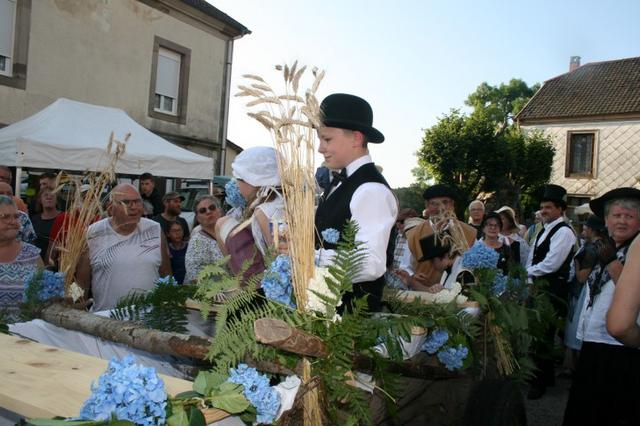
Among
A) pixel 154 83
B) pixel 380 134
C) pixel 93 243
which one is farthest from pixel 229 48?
pixel 380 134

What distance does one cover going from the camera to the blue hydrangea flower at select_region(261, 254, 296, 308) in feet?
6.63

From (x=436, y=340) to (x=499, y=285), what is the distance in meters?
0.80

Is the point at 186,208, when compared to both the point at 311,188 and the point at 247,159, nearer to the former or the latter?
the point at 247,159

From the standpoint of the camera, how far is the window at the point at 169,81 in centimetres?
1523

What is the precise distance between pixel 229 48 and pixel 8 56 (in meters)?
6.97

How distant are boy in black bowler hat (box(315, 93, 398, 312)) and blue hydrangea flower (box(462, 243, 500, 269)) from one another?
3.12 feet

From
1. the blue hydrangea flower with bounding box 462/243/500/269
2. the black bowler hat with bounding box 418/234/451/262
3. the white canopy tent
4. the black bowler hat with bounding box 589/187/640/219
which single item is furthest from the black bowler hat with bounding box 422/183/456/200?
the white canopy tent

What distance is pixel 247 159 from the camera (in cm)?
303

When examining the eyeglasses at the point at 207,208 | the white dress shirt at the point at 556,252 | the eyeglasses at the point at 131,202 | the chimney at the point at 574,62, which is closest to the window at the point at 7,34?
the eyeglasses at the point at 207,208

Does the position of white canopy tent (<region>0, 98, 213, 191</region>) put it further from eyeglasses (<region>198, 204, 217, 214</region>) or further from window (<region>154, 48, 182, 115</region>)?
window (<region>154, 48, 182, 115</region>)

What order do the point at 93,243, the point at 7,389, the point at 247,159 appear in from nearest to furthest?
the point at 7,389 → the point at 247,159 → the point at 93,243

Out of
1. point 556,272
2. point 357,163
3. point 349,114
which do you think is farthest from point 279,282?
point 556,272

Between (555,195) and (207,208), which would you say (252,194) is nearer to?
(207,208)

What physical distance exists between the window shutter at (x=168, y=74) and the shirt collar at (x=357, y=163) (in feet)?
46.1
